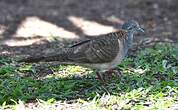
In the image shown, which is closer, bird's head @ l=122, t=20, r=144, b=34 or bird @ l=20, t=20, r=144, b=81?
bird @ l=20, t=20, r=144, b=81

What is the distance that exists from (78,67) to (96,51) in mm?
967

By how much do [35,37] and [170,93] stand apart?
531 cm

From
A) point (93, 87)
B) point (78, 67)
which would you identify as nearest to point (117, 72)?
point (78, 67)

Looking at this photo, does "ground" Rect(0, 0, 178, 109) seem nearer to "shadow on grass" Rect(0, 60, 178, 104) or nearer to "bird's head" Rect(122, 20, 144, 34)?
"shadow on grass" Rect(0, 60, 178, 104)

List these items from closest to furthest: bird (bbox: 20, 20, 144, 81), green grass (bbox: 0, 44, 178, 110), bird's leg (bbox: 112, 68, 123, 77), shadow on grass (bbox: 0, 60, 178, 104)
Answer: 1. green grass (bbox: 0, 44, 178, 110)
2. shadow on grass (bbox: 0, 60, 178, 104)
3. bird (bbox: 20, 20, 144, 81)
4. bird's leg (bbox: 112, 68, 123, 77)

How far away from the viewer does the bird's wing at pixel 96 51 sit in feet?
20.7

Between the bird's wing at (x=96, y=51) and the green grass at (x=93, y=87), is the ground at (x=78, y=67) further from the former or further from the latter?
the bird's wing at (x=96, y=51)

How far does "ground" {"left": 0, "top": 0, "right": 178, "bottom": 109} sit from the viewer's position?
5.90 m

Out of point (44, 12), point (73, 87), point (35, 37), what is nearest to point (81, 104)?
point (73, 87)

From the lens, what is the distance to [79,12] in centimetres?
1448

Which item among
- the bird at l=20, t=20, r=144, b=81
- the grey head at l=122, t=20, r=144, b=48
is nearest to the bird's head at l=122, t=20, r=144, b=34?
the grey head at l=122, t=20, r=144, b=48

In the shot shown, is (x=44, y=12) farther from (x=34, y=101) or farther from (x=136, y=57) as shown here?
(x=34, y=101)

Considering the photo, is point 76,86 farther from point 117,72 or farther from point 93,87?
point 117,72

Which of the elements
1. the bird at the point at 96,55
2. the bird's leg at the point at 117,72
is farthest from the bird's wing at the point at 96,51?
the bird's leg at the point at 117,72
